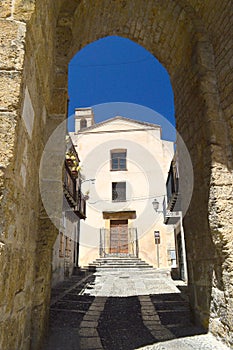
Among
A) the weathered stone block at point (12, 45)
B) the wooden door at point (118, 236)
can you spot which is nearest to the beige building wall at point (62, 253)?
the weathered stone block at point (12, 45)

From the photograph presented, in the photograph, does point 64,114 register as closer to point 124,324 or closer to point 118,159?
point 124,324

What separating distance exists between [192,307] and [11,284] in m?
2.77

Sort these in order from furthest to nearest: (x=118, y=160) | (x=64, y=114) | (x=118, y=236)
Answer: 1. (x=118, y=160)
2. (x=118, y=236)
3. (x=64, y=114)

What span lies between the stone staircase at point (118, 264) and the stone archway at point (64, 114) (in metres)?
9.93

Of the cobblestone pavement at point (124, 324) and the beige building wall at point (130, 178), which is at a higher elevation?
the beige building wall at point (130, 178)

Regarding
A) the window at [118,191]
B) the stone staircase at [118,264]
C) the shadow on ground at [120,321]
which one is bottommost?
the shadow on ground at [120,321]

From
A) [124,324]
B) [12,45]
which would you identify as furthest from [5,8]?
[124,324]

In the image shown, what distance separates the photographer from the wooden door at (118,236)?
55.4 feet

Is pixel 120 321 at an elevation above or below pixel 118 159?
below

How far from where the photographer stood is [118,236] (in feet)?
56.3

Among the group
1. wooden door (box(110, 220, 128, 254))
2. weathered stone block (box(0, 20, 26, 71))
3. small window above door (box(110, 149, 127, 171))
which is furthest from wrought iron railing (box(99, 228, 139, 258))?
weathered stone block (box(0, 20, 26, 71))

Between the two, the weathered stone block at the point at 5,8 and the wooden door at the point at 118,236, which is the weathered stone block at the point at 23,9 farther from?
the wooden door at the point at 118,236

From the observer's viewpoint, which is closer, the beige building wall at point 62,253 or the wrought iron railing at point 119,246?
the beige building wall at point 62,253

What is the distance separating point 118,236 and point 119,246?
23.1 inches
